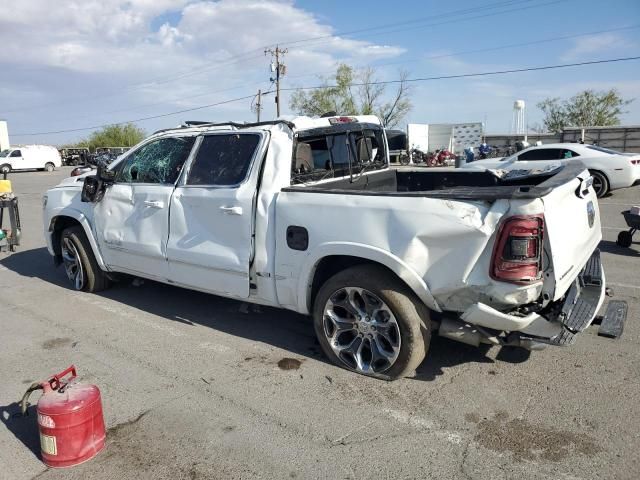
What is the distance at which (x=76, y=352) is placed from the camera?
4504 millimetres

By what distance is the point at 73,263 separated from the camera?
20.5 ft

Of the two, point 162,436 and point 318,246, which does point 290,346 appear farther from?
point 162,436

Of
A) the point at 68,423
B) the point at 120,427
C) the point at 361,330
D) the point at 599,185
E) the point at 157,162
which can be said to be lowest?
the point at 120,427

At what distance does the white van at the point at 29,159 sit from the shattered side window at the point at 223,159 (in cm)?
4286

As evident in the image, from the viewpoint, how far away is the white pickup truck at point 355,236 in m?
3.17

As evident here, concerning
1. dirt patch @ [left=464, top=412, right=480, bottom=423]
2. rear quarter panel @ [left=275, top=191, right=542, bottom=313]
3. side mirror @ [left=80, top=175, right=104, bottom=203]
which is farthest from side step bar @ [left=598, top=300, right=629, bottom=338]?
side mirror @ [left=80, top=175, right=104, bottom=203]

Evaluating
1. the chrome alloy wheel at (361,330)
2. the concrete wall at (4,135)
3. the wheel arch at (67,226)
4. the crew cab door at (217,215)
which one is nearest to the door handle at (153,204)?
the crew cab door at (217,215)

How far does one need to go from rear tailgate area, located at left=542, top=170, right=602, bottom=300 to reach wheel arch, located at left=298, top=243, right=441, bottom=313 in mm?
758

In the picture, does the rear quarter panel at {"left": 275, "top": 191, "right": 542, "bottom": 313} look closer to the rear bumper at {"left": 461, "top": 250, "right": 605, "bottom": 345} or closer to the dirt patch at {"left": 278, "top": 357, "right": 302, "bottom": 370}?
the rear bumper at {"left": 461, "top": 250, "right": 605, "bottom": 345}

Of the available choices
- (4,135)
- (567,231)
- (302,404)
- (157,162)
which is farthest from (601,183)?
(4,135)

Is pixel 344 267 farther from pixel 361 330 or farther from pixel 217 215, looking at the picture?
pixel 217 215

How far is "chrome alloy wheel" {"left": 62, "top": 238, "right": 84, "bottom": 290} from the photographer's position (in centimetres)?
607

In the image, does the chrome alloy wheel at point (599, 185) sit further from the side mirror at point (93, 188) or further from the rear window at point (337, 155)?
the side mirror at point (93, 188)

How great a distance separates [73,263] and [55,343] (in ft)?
5.76
